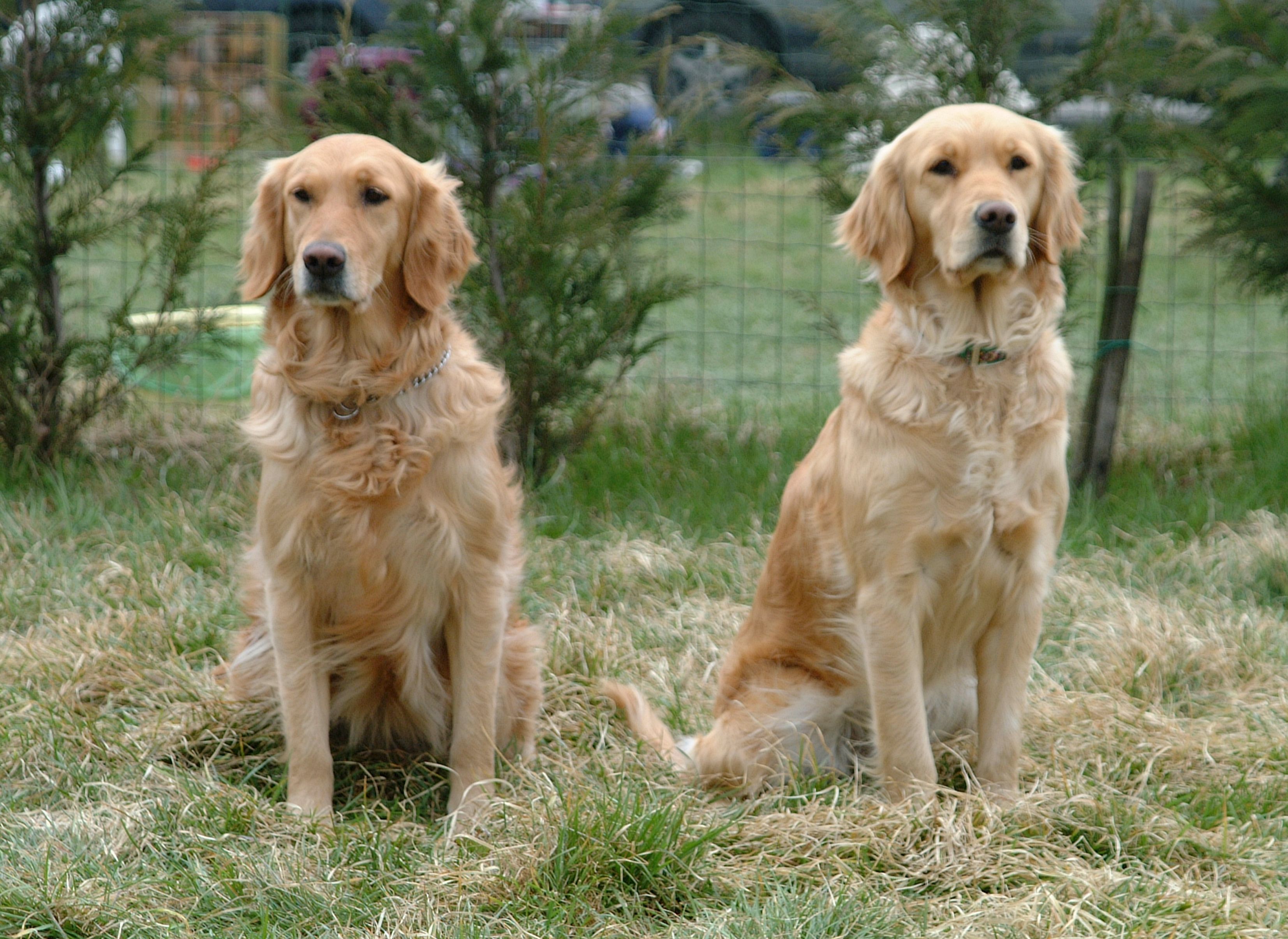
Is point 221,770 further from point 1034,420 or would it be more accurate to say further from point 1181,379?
point 1181,379

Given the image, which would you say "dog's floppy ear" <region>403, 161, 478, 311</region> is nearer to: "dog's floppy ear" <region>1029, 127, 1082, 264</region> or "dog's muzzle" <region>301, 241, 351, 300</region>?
"dog's muzzle" <region>301, 241, 351, 300</region>

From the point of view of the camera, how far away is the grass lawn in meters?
2.22

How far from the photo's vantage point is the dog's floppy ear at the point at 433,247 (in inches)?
110

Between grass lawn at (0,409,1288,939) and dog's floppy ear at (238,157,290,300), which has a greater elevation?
dog's floppy ear at (238,157,290,300)

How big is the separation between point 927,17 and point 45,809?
11.6 ft

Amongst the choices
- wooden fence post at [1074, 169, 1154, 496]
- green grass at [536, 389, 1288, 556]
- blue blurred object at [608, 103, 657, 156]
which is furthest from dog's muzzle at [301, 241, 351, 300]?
wooden fence post at [1074, 169, 1154, 496]

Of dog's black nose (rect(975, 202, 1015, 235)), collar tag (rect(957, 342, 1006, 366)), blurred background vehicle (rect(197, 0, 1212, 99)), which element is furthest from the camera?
blurred background vehicle (rect(197, 0, 1212, 99))

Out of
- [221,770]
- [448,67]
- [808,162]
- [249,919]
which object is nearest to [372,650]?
[221,770]

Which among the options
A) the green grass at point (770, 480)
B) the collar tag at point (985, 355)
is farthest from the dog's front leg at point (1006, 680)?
the green grass at point (770, 480)

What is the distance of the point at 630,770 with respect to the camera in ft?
9.33

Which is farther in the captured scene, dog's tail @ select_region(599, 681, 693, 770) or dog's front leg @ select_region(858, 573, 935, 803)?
dog's tail @ select_region(599, 681, 693, 770)

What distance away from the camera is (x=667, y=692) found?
10.9 ft

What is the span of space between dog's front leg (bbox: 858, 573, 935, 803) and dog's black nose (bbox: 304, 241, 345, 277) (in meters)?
1.22

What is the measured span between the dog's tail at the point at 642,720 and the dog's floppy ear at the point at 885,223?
1125 mm
